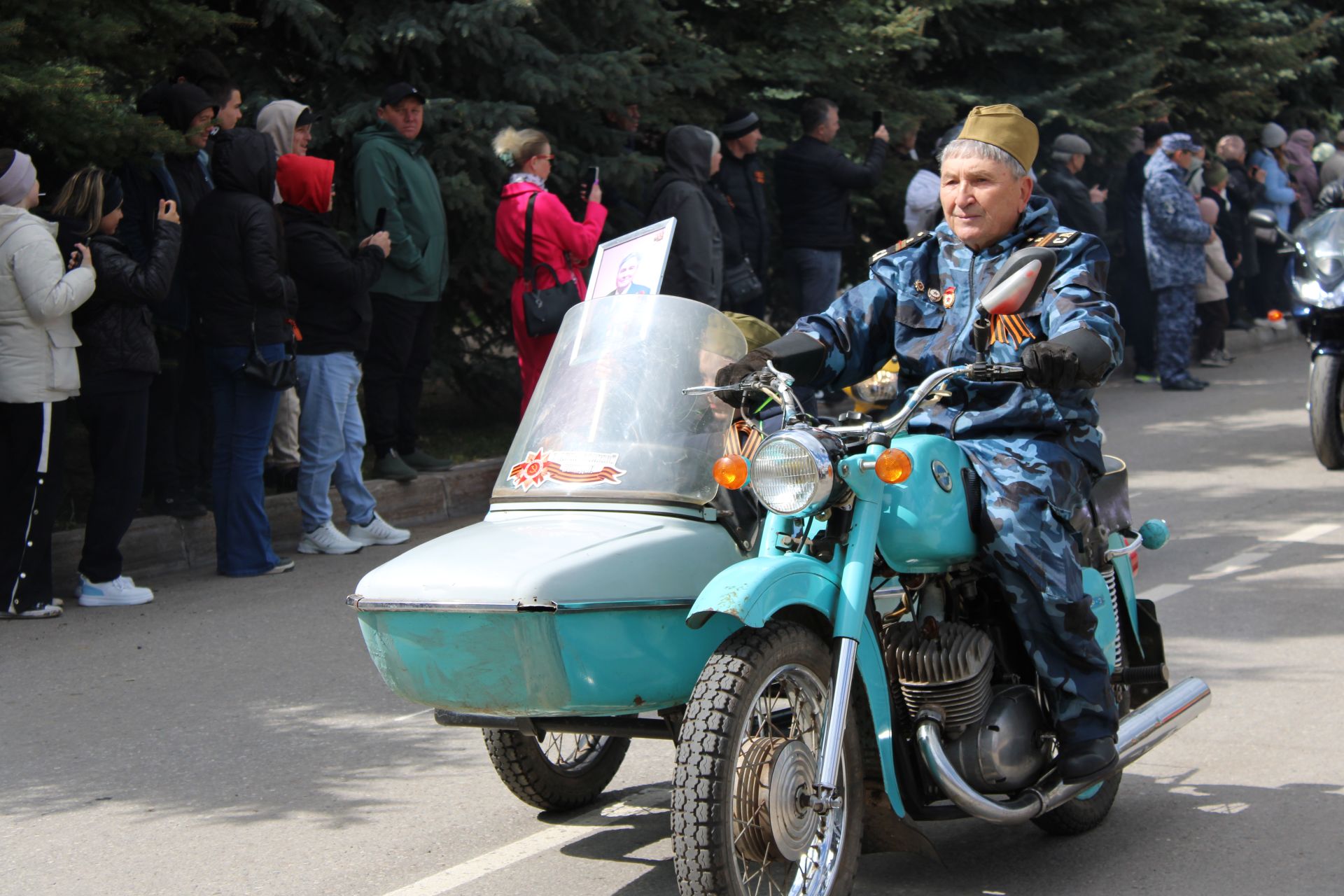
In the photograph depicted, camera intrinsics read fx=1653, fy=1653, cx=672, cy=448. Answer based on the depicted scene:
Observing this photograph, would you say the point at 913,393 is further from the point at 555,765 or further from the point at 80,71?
the point at 80,71

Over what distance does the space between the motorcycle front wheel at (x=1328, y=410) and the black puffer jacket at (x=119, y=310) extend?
7.05m

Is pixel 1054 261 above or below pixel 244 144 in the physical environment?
below

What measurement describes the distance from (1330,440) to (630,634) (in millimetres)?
8021

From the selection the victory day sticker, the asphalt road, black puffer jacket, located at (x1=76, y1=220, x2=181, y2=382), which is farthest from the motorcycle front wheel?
the victory day sticker

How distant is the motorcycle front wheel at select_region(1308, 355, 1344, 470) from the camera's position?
34.5 feet

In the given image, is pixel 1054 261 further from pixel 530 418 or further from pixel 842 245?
pixel 842 245

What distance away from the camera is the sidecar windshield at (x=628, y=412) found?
13.4ft

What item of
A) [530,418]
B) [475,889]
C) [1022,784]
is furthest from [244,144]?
[1022,784]

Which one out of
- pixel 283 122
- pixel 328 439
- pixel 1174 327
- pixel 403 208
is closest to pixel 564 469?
pixel 328 439

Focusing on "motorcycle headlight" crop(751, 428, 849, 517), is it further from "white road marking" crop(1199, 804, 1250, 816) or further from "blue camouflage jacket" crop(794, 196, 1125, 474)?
"white road marking" crop(1199, 804, 1250, 816)

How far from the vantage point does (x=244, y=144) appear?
8266 mm

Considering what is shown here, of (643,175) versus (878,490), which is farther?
(643,175)

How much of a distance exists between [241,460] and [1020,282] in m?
5.52

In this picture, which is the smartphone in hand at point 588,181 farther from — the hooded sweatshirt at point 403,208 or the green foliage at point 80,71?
the green foliage at point 80,71
